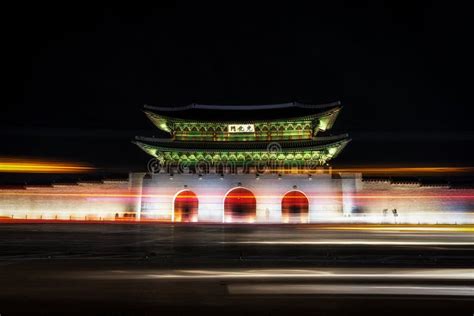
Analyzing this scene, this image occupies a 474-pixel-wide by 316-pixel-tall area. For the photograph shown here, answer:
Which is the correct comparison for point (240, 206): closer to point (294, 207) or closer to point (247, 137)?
point (294, 207)

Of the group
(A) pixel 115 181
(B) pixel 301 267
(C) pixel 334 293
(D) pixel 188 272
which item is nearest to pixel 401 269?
(B) pixel 301 267

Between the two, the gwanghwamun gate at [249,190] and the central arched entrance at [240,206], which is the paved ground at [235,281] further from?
the central arched entrance at [240,206]

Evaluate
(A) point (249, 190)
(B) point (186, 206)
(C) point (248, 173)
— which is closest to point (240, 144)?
(C) point (248, 173)

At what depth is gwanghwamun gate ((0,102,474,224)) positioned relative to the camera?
27250 millimetres

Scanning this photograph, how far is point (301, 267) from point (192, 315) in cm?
400

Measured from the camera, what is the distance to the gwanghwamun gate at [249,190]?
27.2m

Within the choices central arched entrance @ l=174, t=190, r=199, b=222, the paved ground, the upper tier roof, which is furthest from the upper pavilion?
the paved ground

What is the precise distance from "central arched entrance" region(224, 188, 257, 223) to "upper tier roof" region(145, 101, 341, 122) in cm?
641

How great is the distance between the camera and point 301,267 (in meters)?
8.11

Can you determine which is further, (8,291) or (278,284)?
(278,284)

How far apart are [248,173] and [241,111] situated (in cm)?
739

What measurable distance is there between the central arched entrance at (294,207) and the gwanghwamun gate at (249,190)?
0.08 metres

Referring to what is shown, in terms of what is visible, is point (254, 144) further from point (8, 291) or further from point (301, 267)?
point (8, 291)

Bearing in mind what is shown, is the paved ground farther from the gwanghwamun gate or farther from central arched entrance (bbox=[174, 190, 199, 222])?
central arched entrance (bbox=[174, 190, 199, 222])
